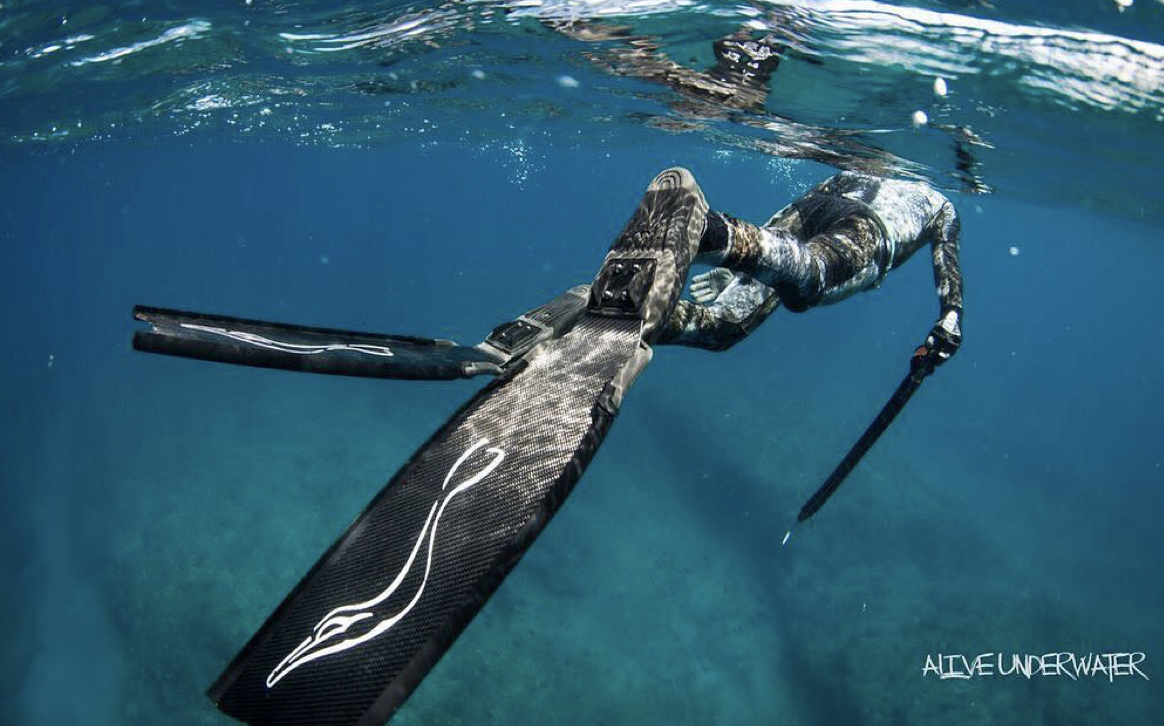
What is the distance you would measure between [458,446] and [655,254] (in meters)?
1.39

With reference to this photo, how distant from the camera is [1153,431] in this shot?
5572cm

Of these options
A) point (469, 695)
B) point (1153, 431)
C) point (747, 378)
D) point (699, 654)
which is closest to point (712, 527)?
point (699, 654)

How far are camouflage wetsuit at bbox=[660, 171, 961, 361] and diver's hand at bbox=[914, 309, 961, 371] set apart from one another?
0.4 inches

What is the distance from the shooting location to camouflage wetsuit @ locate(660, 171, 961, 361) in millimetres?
3967

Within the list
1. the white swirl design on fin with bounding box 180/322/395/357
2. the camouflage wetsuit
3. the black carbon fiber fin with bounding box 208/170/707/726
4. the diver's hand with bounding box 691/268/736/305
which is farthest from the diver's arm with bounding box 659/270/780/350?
the diver's hand with bounding box 691/268/736/305

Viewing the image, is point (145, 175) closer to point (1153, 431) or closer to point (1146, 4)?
point (1146, 4)

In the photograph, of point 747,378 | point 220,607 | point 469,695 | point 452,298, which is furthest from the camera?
point 452,298

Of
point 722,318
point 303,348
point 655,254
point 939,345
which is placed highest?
point 655,254

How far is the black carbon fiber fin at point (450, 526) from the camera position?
81.4 inches

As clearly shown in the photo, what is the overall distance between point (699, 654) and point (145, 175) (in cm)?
6300

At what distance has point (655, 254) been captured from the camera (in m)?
3.32

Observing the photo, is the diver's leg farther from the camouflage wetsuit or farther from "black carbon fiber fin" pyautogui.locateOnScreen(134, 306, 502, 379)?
"black carbon fiber fin" pyautogui.locateOnScreen(134, 306, 502, 379)

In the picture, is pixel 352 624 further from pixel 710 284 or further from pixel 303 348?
pixel 710 284

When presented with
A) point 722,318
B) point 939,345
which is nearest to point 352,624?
point 722,318
